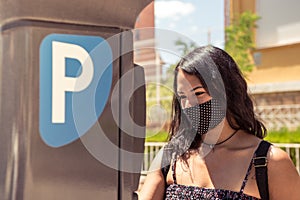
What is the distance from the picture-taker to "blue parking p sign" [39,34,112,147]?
0.78 metres

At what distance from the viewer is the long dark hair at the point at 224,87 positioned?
128 centimetres

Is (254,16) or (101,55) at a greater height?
(254,16)

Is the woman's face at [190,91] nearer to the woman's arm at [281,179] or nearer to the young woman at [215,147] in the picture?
the young woman at [215,147]

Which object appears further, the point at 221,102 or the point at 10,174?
the point at 221,102

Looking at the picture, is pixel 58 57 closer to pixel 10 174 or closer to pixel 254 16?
pixel 10 174

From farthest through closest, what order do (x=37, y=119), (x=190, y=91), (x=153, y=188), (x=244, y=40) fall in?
(x=244, y=40) → (x=153, y=188) → (x=190, y=91) → (x=37, y=119)

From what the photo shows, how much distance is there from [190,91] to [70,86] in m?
0.53

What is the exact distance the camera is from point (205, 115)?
1334mm

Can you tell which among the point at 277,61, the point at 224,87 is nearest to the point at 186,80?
the point at 224,87

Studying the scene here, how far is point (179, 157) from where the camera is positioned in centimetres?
146

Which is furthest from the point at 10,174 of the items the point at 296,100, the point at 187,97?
the point at 296,100

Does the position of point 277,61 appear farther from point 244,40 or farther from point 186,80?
point 186,80

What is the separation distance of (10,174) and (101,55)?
246mm

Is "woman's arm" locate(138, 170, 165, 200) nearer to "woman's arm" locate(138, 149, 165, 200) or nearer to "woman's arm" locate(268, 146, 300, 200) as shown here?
"woman's arm" locate(138, 149, 165, 200)
